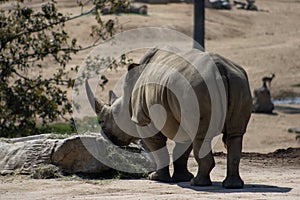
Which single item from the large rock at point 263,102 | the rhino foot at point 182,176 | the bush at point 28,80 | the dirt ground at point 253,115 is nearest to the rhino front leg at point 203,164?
the dirt ground at point 253,115

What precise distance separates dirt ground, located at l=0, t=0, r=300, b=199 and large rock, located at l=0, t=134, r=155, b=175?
1.13 ft

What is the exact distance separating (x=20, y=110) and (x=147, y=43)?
55.3 feet

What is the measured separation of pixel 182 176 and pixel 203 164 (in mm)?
952

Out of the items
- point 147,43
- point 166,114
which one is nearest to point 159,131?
point 166,114

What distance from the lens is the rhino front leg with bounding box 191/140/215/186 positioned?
9.32 m

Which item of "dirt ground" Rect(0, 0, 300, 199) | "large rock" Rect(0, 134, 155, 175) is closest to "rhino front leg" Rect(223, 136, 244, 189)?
"dirt ground" Rect(0, 0, 300, 199)

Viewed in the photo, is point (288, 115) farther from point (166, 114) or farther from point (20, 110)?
point (166, 114)

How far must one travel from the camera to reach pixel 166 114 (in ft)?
31.8

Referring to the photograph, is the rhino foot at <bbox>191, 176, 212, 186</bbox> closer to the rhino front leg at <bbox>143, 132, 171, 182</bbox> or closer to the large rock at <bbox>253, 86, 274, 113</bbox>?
the rhino front leg at <bbox>143, 132, 171, 182</bbox>

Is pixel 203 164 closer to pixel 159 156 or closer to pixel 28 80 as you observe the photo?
pixel 159 156

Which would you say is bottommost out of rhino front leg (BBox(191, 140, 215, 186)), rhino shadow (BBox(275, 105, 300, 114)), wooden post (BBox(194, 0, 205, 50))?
rhino shadow (BBox(275, 105, 300, 114))

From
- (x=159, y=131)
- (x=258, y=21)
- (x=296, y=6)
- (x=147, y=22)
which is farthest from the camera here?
(x=296, y=6)

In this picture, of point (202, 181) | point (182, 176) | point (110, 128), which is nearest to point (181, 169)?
point (182, 176)

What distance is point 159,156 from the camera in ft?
34.4
